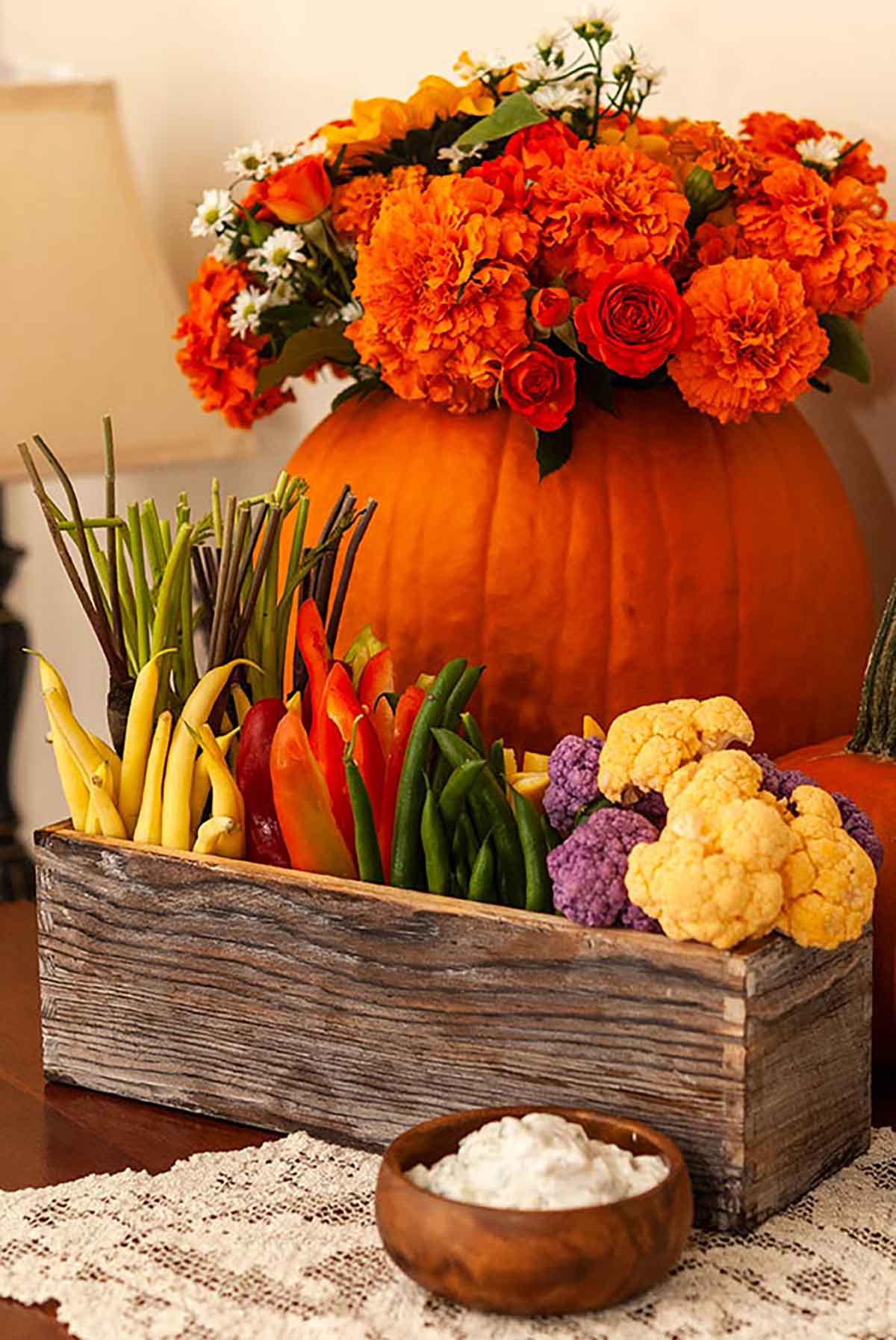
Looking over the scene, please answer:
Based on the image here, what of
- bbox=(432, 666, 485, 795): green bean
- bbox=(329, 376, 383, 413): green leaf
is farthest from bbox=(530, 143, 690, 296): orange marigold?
bbox=(432, 666, 485, 795): green bean

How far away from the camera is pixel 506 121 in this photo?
1203mm

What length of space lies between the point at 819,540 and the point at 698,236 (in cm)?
24

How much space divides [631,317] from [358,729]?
330 millimetres

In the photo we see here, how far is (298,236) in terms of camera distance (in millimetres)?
1322

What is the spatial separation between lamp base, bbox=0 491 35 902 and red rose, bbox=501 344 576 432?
93 cm

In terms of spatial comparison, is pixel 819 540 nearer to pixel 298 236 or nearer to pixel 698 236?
pixel 698 236

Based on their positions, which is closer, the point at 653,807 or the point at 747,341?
the point at 653,807

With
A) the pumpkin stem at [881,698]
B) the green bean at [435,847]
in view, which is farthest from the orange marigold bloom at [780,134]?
the green bean at [435,847]

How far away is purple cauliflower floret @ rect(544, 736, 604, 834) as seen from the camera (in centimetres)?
97

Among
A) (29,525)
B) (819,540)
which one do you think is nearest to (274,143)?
(29,525)

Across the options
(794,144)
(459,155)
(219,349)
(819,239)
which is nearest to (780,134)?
(794,144)

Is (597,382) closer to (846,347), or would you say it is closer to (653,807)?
(846,347)

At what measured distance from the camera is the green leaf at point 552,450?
1.23 m

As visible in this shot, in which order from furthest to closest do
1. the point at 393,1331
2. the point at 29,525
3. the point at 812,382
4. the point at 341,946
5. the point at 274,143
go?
the point at 29,525, the point at 274,143, the point at 812,382, the point at 341,946, the point at 393,1331
